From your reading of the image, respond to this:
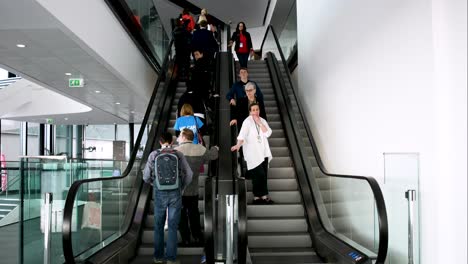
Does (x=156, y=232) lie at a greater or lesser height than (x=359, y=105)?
lesser

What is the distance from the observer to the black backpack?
186 inches

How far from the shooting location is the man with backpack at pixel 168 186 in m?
4.75

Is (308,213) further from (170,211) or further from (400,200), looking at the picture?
(170,211)

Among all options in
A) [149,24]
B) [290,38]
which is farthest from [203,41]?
[290,38]

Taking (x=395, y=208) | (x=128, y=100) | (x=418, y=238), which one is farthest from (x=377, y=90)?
(x=128, y=100)

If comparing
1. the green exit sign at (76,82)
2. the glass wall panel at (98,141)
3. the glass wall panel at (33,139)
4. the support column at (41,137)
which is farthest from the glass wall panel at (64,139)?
the green exit sign at (76,82)

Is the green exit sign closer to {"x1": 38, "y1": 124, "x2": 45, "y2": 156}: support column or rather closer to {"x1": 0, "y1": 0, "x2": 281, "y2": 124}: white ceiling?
{"x1": 0, "y1": 0, "x2": 281, "y2": 124}: white ceiling

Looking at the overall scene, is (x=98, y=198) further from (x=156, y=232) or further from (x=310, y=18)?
(x=310, y=18)

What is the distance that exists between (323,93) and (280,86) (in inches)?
88.0

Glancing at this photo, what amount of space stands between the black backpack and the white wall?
7.55 feet

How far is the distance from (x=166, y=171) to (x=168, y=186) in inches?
6.7

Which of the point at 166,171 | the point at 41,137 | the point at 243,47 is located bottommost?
the point at 166,171

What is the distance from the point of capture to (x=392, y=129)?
14.8 ft

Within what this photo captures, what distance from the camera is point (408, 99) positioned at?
4168mm
